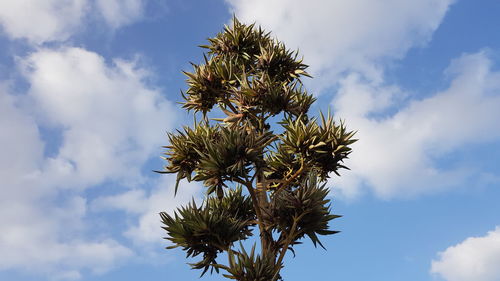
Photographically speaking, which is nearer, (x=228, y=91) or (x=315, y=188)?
(x=315, y=188)

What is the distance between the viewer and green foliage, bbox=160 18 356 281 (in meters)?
9.85

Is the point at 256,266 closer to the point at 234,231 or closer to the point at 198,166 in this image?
the point at 234,231

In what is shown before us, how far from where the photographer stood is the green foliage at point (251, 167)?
32.3 ft

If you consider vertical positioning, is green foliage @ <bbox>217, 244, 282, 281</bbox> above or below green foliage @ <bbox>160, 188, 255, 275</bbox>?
below

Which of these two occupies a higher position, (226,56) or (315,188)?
(226,56)

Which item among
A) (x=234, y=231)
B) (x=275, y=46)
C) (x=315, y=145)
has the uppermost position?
(x=275, y=46)

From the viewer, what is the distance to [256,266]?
369 inches

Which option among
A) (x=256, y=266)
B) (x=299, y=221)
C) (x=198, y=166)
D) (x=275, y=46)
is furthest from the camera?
(x=275, y=46)

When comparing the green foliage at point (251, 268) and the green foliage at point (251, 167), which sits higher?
the green foliage at point (251, 167)

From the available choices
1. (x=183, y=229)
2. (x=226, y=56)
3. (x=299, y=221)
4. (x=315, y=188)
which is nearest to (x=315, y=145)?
(x=315, y=188)

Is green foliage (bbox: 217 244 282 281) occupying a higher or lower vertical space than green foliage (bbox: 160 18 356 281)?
lower

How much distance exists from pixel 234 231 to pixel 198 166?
5.77 feet

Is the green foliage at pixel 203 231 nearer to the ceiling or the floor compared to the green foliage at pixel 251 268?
nearer to the ceiling

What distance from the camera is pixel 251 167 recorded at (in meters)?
10.1
